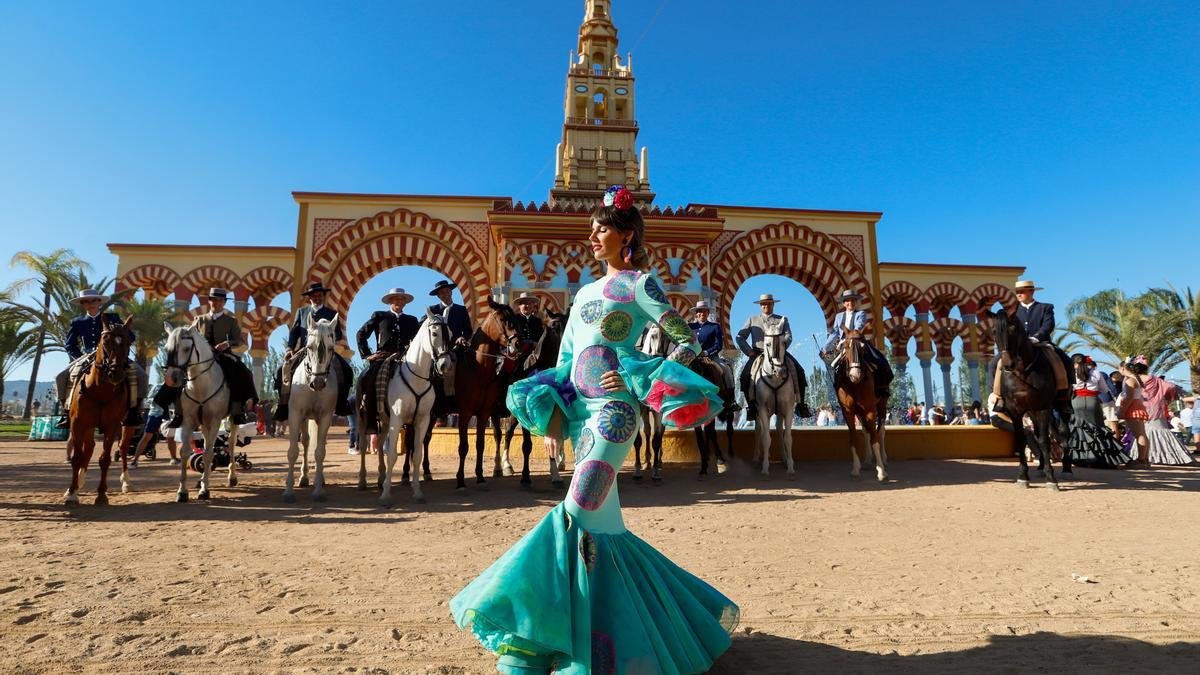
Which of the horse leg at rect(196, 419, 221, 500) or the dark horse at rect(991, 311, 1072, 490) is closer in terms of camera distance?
the horse leg at rect(196, 419, 221, 500)

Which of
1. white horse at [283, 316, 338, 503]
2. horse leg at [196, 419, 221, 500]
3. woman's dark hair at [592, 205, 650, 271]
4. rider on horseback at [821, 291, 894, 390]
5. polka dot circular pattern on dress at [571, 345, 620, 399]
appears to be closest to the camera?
polka dot circular pattern on dress at [571, 345, 620, 399]

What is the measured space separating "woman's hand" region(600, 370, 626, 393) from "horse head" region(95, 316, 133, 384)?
636 cm

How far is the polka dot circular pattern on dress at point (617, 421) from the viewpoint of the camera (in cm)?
239

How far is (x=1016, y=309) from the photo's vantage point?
8.59m

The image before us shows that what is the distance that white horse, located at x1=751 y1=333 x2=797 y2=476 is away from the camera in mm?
9026

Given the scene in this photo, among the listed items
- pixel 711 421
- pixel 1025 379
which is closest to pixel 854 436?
pixel 711 421

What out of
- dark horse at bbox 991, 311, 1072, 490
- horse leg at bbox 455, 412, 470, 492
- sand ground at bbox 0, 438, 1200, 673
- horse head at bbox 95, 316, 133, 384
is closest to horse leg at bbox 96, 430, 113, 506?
sand ground at bbox 0, 438, 1200, 673

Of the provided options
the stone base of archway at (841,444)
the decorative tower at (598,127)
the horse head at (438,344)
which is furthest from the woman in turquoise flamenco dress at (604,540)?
the decorative tower at (598,127)

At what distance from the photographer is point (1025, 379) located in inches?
308

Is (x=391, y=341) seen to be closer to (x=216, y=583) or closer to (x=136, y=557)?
(x=136, y=557)

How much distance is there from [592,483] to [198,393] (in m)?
6.69

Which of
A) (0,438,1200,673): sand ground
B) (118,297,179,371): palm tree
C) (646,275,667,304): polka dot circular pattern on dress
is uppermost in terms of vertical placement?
(118,297,179,371): palm tree

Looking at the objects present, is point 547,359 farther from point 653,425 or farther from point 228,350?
point 228,350

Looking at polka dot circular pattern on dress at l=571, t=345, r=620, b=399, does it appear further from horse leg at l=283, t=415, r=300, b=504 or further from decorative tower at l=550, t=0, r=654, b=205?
decorative tower at l=550, t=0, r=654, b=205
